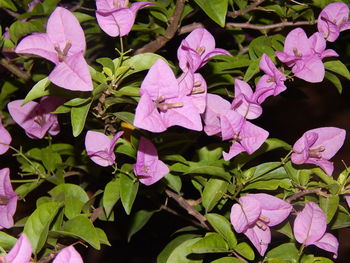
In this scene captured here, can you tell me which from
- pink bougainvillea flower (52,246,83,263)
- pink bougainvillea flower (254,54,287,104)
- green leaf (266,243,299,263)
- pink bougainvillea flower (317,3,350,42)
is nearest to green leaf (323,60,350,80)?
pink bougainvillea flower (317,3,350,42)

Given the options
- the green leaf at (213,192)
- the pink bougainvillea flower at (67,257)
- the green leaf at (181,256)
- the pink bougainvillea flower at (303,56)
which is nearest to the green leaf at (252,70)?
the pink bougainvillea flower at (303,56)


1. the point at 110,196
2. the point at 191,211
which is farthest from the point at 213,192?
the point at 110,196

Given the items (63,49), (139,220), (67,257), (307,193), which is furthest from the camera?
(139,220)

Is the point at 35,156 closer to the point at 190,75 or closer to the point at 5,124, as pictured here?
the point at 5,124

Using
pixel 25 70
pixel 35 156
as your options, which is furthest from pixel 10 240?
pixel 25 70

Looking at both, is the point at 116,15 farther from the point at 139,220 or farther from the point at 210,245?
the point at 139,220

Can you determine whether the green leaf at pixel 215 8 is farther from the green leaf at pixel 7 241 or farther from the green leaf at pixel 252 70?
the green leaf at pixel 7 241
